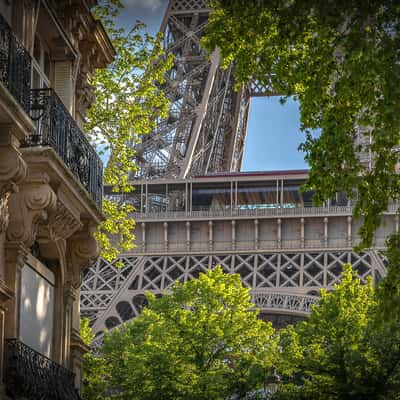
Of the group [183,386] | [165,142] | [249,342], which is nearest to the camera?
[183,386]

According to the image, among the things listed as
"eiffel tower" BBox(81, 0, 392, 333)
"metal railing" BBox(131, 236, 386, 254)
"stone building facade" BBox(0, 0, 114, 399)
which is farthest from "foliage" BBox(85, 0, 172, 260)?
"metal railing" BBox(131, 236, 386, 254)

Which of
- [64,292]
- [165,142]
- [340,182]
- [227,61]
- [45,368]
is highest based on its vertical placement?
[165,142]

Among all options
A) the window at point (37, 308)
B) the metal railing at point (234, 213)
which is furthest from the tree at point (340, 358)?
the metal railing at point (234, 213)

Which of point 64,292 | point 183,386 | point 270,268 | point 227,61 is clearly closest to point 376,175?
point 227,61

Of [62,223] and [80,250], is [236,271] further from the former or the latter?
[62,223]

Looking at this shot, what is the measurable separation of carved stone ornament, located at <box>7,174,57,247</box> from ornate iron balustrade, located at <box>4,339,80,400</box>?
1546 millimetres

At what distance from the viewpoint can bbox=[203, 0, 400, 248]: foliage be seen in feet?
58.2

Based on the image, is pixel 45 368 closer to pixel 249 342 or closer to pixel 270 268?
pixel 249 342

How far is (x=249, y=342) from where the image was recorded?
Answer: 42.0m

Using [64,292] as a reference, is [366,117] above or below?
above

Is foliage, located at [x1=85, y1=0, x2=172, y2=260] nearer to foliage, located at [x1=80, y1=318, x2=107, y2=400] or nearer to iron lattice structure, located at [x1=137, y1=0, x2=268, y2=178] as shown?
foliage, located at [x1=80, y1=318, x2=107, y2=400]

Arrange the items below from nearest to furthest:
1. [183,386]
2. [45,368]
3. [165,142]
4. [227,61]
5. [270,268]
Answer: [45,368]
[227,61]
[183,386]
[270,268]
[165,142]

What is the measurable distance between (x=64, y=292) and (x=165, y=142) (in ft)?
169

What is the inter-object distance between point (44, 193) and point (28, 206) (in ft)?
1.03
